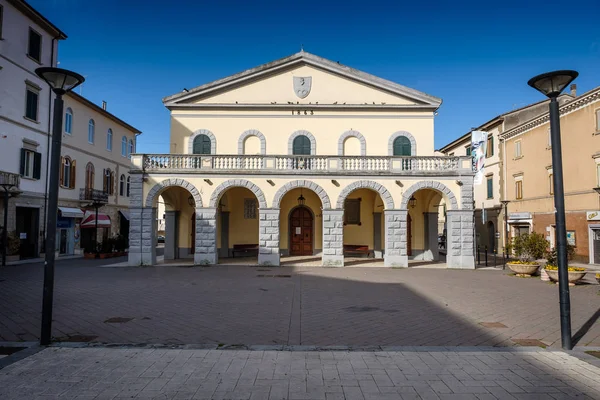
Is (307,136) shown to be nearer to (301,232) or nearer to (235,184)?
(235,184)

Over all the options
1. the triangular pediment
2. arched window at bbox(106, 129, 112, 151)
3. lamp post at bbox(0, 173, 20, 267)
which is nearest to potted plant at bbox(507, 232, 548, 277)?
the triangular pediment

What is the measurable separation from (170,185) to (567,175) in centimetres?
2327

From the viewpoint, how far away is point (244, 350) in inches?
230

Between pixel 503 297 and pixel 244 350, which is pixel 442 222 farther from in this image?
pixel 244 350

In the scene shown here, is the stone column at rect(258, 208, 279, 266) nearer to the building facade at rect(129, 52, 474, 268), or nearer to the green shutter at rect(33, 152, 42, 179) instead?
the building facade at rect(129, 52, 474, 268)

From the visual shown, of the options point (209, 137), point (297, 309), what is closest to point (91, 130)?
point (209, 137)

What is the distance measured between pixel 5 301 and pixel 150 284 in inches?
158

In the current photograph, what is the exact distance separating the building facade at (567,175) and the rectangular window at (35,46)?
3261cm

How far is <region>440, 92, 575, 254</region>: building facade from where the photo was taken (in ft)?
90.5

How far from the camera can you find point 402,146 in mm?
21781

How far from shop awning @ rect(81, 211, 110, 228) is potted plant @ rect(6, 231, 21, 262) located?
17.6 feet

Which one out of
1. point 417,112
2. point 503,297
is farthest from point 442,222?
point 503,297

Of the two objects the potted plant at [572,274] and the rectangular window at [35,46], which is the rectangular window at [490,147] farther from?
the rectangular window at [35,46]

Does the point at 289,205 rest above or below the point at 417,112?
below
